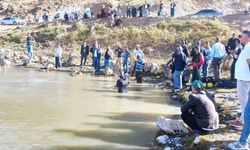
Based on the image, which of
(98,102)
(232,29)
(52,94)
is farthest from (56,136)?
(232,29)

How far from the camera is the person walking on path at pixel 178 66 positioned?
62.8 feet

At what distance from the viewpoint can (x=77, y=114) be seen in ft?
49.5

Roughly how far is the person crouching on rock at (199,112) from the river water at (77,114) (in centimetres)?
129

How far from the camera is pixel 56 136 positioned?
12.3 meters

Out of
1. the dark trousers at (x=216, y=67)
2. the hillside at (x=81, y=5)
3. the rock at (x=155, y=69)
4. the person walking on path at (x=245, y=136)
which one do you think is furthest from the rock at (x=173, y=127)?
the hillside at (x=81, y=5)

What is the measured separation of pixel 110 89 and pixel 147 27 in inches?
771

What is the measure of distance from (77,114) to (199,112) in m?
5.29

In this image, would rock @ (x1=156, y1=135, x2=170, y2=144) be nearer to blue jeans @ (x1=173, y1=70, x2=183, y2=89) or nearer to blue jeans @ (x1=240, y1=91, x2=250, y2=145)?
blue jeans @ (x1=240, y1=91, x2=250, y2=145)

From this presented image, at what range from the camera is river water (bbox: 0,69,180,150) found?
1183 cm

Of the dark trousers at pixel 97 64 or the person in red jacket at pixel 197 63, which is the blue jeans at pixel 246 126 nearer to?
the person in red jacket at pixel 197 63

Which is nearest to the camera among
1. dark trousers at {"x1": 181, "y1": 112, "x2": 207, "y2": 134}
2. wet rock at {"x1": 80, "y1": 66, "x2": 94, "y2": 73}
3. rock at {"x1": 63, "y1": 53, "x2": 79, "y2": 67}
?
dark trousers at {"x1": 181, "y1": 112, "x2": 207, "y2": 134}

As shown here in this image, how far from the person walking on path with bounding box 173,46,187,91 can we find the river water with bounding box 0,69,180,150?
68cm

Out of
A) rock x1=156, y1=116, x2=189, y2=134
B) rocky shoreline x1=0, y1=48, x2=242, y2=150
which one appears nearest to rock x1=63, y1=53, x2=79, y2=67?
rocky shoreline x1=0, y1=48, x2=242, y2=150

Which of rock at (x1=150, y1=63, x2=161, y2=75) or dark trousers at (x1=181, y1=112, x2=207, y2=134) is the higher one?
rock at (x1=150, y1=63, x2=161, y2=75)
